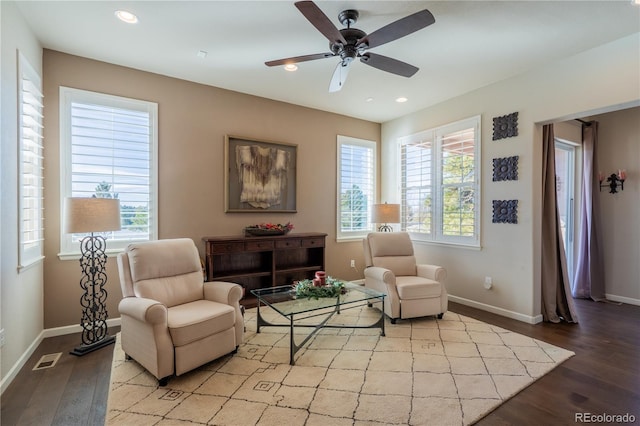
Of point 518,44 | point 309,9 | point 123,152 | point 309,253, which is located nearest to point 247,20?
point 309,9

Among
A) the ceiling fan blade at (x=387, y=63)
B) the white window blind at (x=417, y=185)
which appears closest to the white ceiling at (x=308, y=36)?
the ceiling fan blade at (x=387, y=63)

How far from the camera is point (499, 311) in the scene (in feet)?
12.9

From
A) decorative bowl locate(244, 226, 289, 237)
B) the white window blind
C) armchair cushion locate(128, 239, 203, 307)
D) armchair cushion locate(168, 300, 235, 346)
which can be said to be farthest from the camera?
the white window blind

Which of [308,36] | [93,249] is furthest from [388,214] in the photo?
[93,249]

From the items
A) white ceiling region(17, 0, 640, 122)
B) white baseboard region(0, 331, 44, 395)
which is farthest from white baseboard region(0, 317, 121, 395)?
white ceiling region(17, 0, 640, 122)

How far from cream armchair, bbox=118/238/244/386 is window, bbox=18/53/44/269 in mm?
881

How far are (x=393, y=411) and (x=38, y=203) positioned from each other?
3.65 m

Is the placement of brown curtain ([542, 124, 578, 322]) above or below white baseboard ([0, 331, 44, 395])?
above

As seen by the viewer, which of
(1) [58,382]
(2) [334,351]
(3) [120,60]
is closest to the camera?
(1) [58,382]

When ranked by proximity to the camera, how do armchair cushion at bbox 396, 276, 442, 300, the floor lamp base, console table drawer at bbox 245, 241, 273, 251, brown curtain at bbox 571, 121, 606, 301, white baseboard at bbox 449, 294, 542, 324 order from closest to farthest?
the floor lamp base < armchair cushion at bbox 396, 276, 442, 300 < white baseboard at bbox 449, 294, 542, 324 < console table drawer at bbox 245, 241, 273, 251 < brown curtain at bbox 571, 121, 606, 301

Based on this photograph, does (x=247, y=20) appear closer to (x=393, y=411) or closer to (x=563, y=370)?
(x=393, y=411)

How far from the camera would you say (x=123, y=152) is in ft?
11.8

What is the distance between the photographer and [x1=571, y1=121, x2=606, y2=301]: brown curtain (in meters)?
4.65

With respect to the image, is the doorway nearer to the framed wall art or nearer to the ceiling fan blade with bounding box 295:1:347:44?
the framed wall art
